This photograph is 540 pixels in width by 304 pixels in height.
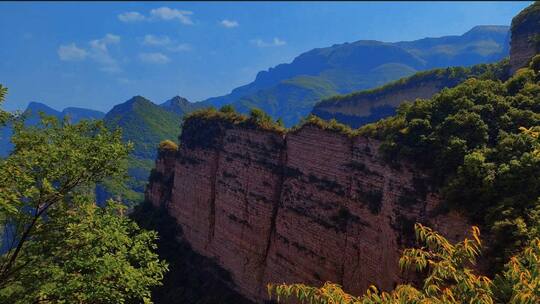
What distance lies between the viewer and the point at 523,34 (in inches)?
1454

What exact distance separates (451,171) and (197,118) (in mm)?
24820

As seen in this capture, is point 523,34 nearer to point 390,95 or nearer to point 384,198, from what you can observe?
point 384,198

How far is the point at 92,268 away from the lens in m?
12.1

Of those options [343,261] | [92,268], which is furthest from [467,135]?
[92,268]

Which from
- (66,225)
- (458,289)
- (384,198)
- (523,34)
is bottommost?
(384,198)

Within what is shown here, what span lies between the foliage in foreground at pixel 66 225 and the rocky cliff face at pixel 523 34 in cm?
3386

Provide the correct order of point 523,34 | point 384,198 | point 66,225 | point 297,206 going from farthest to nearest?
point 523,34, point 297,206, point 384,198, point 66,225

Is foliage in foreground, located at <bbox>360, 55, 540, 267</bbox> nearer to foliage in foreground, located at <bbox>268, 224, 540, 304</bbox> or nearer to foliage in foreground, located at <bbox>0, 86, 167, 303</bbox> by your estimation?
foliage in foreground, located at <bbox>268, 224, 540, 304</bbox>

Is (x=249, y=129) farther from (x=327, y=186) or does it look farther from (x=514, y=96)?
(x=514, y=96)

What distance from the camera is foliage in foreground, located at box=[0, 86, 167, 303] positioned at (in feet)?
38.9

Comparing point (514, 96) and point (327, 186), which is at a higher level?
point (514, 96)

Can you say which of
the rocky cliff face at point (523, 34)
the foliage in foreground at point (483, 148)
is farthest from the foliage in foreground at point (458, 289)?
the rocky cliff face at point (523, 34)

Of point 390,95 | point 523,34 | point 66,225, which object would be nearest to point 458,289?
point 66,225

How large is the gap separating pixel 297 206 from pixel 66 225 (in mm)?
15654
